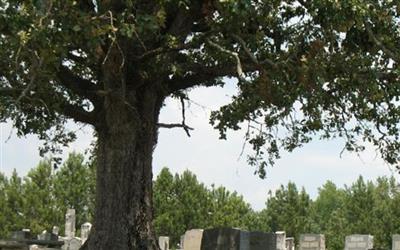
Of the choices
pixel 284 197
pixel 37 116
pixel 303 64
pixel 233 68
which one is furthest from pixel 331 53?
pixel 284 197

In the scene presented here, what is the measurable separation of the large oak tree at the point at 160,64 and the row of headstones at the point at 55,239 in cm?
385

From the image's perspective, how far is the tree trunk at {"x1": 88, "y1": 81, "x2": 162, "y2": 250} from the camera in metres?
12.8

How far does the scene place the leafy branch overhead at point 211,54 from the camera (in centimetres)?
995

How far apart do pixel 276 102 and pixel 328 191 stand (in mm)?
80033

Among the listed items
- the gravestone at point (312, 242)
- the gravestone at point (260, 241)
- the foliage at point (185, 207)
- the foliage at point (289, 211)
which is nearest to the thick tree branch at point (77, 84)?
the gravestone at point (260, 241)

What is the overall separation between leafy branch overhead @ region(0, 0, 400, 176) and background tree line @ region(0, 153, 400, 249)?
34.1 metres

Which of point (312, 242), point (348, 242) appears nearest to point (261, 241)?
point (312, 242)

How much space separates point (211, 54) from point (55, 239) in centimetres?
1316

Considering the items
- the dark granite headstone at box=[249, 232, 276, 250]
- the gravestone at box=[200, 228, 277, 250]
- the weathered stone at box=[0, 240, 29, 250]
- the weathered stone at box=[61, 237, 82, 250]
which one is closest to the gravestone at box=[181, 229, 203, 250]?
the dark granite headstone at box=[249, 232, 276, 250]

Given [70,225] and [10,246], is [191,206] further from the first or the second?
[10,246]

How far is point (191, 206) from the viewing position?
166 feet

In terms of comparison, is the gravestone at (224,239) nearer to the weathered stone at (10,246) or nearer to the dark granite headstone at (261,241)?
the dark granite headstone at (261,241)

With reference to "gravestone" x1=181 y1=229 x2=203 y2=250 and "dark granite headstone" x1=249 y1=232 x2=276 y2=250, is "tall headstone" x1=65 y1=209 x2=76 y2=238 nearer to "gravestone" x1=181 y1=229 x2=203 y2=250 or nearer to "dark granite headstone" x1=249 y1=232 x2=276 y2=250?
"gravestone" x1=181 y1=229 x2=203 y2=250

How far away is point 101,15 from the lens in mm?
10312
